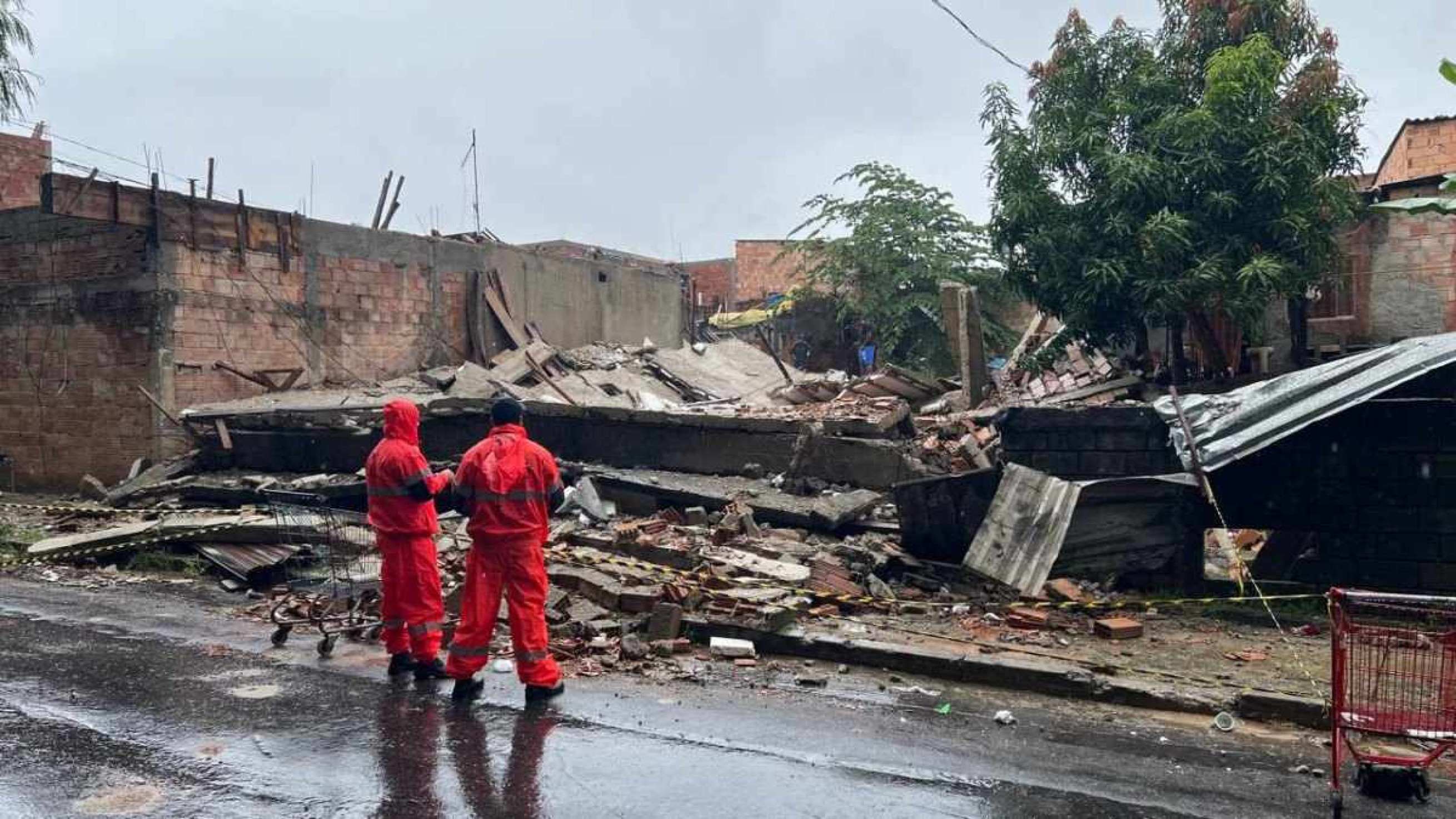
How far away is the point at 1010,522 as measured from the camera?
8375 millimetres

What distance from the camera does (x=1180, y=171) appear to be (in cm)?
1227

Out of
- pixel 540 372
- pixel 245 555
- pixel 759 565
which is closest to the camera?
pixel 759 565

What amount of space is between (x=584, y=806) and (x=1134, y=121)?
1196cm

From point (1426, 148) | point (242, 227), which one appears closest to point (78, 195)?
point (242, 227)

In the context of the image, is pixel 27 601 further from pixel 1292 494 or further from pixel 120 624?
pixel 1292 494

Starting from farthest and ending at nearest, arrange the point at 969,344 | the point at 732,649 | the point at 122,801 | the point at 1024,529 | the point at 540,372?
the point at 540,372 < the point at 969,344 < the point at 1024,529 < the point at 732,649 < the point at 122,801

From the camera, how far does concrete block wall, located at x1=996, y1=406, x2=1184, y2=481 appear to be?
340 inches

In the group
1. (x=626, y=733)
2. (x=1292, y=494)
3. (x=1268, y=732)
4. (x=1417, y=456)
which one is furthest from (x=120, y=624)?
(x=1417, y=456)

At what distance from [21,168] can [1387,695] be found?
25344 millimetres

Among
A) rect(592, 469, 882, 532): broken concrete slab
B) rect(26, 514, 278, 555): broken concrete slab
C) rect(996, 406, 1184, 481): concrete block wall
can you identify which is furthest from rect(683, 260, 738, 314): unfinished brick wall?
rect(996, 406, 1184, 481): concrete block wall

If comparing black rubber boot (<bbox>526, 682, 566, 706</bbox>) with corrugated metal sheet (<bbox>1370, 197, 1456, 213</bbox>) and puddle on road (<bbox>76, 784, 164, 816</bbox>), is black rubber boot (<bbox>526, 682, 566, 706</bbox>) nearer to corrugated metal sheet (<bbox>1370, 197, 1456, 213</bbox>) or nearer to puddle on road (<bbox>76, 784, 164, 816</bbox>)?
puddle on road (<bbox>76, 784, 164, 816</bbox>)

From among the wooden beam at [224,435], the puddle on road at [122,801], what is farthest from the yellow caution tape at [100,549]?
the puddle on road at [122,801]

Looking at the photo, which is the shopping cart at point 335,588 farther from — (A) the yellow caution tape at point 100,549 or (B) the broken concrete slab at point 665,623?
(A) the yellow caution tape at point 100,549

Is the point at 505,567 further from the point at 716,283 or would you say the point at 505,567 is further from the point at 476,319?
the point at 716,283
